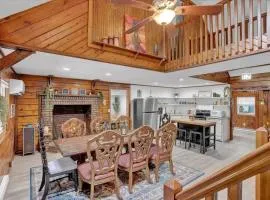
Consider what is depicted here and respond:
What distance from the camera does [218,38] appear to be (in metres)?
3.53

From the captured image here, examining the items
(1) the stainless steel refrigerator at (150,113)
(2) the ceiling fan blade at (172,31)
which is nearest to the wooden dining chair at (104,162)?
(2) the ceiling fan blade at (172,31)

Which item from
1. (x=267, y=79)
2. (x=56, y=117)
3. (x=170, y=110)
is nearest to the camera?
(x=56, y=117)

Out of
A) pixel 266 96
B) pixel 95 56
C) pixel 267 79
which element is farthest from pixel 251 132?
pixel 95 56

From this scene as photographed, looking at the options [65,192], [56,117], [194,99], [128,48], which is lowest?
[65,192]

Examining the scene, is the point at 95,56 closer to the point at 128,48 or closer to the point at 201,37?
the point at 128,48

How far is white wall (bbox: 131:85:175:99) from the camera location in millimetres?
7922

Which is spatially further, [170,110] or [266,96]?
[170,110]

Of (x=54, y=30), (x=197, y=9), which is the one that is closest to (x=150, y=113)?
(x=54, y=30)

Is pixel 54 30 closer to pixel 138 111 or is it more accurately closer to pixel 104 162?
pixel 104 162

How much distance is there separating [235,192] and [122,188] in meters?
2.55

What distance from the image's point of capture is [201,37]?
3742 mm

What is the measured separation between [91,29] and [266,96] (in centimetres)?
793

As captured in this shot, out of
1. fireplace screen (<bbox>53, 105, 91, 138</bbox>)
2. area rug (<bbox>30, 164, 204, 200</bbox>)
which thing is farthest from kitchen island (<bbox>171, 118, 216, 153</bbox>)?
fireplace screen (<bbox>53, 105, 91, 138</bbox>)

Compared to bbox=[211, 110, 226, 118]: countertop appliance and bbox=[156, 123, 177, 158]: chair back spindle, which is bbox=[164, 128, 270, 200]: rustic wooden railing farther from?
bbox=[211, 110, 226, 118]: countertop appliance
